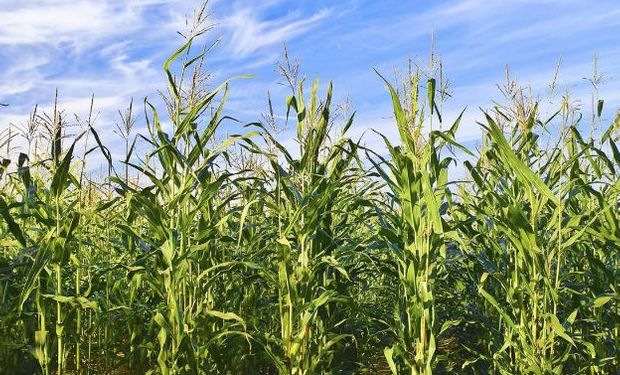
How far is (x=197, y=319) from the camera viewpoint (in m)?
3.64

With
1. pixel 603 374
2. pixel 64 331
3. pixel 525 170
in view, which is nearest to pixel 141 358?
pixel 64 331

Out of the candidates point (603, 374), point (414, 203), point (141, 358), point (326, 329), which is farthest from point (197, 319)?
point (603, 374)

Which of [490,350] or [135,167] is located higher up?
[135,167]

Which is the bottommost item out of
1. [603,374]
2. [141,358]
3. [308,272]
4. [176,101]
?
[603,374]

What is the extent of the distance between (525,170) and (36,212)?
299 cm

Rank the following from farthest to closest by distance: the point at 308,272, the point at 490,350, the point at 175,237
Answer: the point at 490,350 < the point at 308,272 < the point at 175,237

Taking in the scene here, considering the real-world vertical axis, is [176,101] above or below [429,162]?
above

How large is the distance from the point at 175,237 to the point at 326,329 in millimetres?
1131

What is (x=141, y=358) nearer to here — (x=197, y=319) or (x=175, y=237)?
(x=197, y=319)

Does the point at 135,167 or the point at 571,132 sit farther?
the point at 571,132

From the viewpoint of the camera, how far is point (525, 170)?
3.59m

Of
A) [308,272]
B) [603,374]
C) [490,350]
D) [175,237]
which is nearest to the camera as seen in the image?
[175,237]

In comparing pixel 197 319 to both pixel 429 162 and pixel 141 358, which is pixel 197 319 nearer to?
pixel 141 358

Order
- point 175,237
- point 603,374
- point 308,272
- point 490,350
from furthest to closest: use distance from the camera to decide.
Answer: point 490,350 < point 603,374 < point 308,272 < point 175,237
